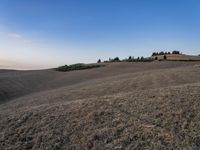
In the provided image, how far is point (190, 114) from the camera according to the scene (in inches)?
294

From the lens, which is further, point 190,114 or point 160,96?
point 160,96

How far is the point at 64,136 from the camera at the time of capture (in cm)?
693

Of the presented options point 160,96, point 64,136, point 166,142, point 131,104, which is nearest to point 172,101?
point 160,96

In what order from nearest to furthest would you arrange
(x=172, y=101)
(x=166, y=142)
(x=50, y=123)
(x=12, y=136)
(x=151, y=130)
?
(x=166, y=142)
(x=151, y=130)
(x=12, y=136)
(x=50, y=123)
(x=172, y=101)

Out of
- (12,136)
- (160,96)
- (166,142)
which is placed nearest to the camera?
(166,142)

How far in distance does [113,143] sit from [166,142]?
120cm

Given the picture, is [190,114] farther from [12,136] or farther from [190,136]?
[12,136]

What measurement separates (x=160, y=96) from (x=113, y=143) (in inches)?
141

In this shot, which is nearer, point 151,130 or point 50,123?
point 151,130

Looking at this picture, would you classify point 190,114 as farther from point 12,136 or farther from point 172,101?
point 12,136

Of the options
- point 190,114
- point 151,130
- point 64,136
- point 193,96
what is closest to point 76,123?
point 64,136

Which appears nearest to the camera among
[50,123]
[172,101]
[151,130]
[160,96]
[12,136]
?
[151,130]

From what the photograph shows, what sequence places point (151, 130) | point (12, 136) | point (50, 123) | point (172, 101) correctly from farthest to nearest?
1. point (172, 101)
2. point (50, 123)
3. point (12, 136)
4. point (151, 130)

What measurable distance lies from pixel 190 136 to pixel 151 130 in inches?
36.3
